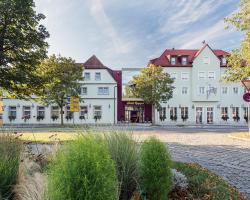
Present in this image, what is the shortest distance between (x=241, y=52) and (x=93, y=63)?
122ft

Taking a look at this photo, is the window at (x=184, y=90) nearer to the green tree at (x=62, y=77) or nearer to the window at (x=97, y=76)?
the window at (x=97, y=76)

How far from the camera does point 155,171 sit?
4238 millimetres

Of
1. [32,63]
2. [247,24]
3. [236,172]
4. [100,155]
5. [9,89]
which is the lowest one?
[236,172]

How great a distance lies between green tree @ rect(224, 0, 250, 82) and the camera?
69.2ft

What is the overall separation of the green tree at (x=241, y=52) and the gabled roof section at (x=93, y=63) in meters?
34.6

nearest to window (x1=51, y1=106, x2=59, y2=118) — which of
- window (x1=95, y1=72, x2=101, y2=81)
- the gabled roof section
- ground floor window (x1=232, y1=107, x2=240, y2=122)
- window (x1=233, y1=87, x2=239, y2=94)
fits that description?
window (x1=95, y1=72, x2=101, y2=81)

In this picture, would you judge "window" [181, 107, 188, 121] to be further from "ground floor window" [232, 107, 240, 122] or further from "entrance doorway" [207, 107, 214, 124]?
"ground floor window" [232, 107, 240, 122]

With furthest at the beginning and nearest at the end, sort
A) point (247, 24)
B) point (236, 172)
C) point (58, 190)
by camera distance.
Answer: point (247, 24)
point (236, 172)
point (58, 190)

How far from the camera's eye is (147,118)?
186ft

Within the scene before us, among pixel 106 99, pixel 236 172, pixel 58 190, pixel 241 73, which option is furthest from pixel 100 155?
pixel 106 99

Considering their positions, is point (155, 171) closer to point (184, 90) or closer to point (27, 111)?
point (184, 90)

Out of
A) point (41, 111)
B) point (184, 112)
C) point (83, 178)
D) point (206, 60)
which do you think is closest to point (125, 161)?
point (83, 178)

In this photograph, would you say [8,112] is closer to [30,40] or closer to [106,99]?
[106,99]

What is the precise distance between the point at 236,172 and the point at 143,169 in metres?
5.07
